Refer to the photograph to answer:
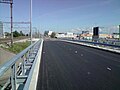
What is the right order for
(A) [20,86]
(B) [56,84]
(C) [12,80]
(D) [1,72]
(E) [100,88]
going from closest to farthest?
1. (D) [1,72]
2. (C) [12,80]
3. (A) [20,86]
4. (E) [100,88]
5. (B) [56,84]

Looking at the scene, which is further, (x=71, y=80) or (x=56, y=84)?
(x=71, y=80)

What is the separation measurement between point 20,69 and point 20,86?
9.50 feet

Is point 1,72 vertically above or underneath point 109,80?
above

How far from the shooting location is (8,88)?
293 inches

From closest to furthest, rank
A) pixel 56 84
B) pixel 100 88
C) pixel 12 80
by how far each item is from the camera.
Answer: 1. pixel 12 80
2. pixel 100 88
3. pixel 56 84

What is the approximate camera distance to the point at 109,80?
9.90 meters

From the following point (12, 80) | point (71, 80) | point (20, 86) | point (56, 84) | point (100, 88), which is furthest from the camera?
point (71, 80)

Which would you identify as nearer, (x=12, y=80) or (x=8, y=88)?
(x=12, y=80)

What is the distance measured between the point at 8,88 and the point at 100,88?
3109 mm

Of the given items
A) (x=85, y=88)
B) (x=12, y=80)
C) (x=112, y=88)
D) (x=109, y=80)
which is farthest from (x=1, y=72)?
(x=109, y=80)

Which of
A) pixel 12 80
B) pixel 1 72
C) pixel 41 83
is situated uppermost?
pixel 1 72

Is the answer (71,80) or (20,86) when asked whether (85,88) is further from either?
(20,86)

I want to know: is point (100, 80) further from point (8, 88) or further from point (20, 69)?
point (8, 88)

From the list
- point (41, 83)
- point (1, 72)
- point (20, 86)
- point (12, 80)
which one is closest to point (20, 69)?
point (41, 83)
